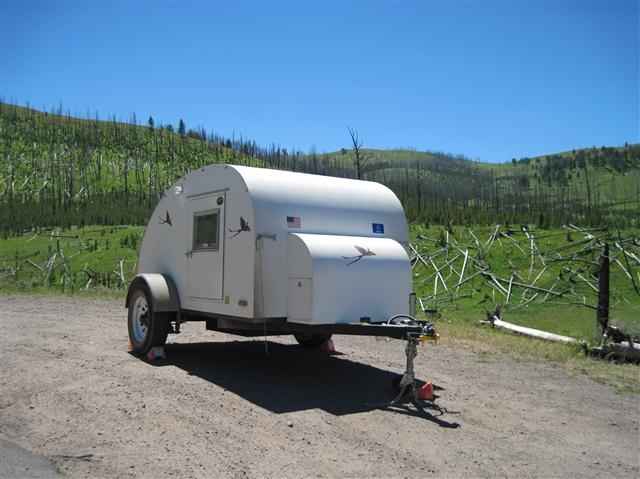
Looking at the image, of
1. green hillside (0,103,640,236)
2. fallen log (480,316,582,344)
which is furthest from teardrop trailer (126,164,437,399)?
green hillside (0,103,640,236)

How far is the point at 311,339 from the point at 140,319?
313 cm

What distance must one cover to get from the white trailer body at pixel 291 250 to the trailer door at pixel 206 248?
0.02 m

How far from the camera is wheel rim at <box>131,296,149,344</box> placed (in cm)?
1031

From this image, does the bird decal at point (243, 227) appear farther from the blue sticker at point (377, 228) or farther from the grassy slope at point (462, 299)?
the grassy slope at point (462, 299)

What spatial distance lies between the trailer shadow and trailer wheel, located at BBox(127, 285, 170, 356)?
416 mm

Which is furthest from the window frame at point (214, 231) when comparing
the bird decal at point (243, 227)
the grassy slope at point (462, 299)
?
the grassy slope at point (462, 299)

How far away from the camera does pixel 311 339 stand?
37.4ft

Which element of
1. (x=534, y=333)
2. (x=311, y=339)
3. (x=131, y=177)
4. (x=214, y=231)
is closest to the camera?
(x=214, y=231)

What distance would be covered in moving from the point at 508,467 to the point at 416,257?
17800 millimetres

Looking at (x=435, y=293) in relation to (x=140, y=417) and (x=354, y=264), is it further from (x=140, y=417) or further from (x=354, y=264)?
(x=140, y=417)

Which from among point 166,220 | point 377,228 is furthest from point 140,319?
point 377,228

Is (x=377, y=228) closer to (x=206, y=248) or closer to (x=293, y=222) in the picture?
(x=293, y=222)

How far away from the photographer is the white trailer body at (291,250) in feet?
26.2

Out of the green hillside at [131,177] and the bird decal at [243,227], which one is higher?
the green hillside at [131,177]
